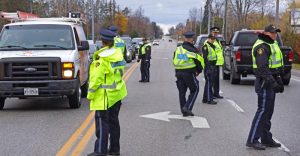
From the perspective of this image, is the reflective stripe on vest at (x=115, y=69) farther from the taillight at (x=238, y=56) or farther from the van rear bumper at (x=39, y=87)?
the taillight at (x=238, y=56)

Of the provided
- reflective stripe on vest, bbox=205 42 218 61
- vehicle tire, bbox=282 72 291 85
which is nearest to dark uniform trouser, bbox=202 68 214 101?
reflective stripe on vest, bbox=205 42 218 61

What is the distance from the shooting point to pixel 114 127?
740cm

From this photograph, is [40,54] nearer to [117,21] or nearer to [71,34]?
[71,34]

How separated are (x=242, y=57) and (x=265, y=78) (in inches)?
414

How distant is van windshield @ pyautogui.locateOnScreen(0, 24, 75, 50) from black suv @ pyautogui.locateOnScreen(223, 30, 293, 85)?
7187 millimetres

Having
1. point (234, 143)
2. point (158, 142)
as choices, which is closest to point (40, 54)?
point (158, 142)

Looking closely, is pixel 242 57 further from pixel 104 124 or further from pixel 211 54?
pixel 104 124

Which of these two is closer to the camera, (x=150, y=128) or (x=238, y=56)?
(x=150, y=128)

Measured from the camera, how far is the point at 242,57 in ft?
59.5

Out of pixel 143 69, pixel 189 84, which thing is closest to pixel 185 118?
pixel 189 84

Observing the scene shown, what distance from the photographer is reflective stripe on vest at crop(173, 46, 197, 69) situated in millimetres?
10992

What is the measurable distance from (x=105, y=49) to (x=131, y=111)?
5.08 m

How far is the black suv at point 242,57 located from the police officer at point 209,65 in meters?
4.45

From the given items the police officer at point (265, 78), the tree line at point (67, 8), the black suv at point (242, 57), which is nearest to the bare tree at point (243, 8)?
the tree line at point (67, 8)
